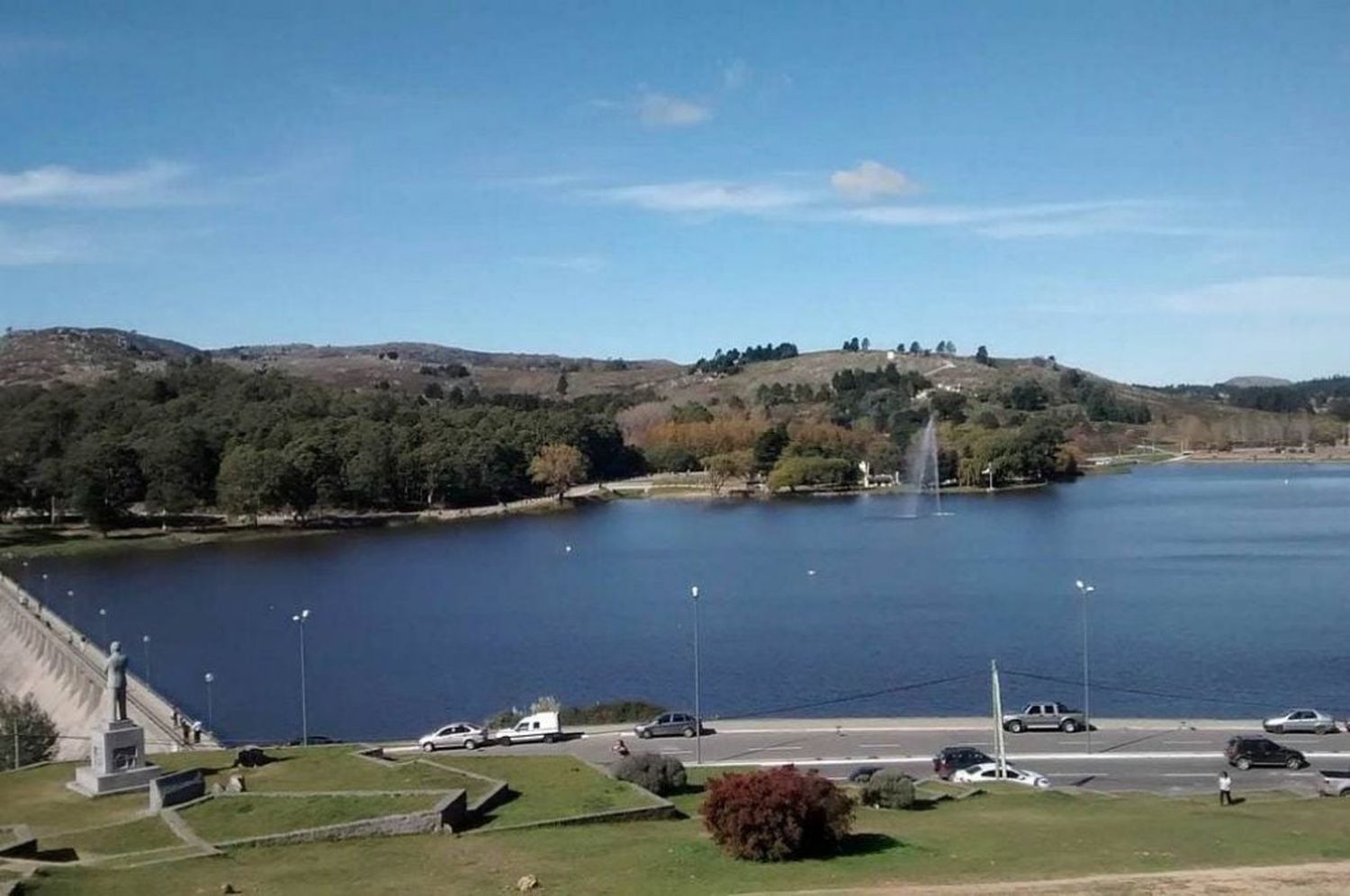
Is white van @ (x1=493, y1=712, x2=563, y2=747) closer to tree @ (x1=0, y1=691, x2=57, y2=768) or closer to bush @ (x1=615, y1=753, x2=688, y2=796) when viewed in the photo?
bush @ (x1=615, y1=753, x2=688, y2=796)

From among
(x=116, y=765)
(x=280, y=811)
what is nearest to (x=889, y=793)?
(x=280, y=811)

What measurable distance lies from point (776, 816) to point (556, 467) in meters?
119

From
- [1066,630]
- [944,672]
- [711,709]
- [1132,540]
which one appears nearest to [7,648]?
[711,709]

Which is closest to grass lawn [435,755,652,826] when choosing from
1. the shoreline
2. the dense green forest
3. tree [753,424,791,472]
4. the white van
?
the white van

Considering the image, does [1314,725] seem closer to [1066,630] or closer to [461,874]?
[1066,630]

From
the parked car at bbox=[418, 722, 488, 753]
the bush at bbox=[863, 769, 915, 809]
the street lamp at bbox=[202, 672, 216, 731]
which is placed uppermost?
the bush at bbox=[863, 769, 915, 809]

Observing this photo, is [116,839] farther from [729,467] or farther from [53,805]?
[729,467]

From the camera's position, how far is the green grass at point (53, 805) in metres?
23.1

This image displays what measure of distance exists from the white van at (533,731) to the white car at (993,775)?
11.7 m

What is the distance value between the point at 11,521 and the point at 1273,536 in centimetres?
9611

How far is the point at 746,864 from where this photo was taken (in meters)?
18.9

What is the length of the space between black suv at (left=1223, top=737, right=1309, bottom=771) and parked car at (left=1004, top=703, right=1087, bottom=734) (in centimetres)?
576

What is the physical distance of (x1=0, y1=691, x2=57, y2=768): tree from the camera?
34.2 m

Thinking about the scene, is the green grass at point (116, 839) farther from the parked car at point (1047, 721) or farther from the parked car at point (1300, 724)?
the parked car at point (1300, 724)
